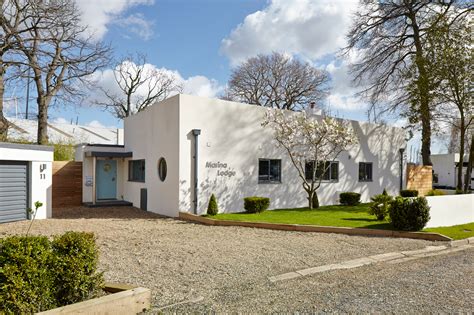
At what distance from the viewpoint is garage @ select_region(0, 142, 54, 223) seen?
37.1ft

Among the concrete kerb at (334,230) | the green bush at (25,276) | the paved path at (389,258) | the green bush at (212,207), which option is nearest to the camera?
the green bush at (25,276)

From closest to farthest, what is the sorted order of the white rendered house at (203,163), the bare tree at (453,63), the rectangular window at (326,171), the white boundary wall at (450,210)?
the white boundary wall at (450,210), the white rendered house at (203,163), the bare tree at (453,63), the rectangular window at (326,171)

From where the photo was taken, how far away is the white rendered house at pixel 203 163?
1242 cm

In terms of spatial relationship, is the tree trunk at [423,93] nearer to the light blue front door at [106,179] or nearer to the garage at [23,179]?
the light blue front door at [106,179]

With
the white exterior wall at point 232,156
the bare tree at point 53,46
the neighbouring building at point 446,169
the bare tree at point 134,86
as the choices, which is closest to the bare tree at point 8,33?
the bare tree at point 53,46

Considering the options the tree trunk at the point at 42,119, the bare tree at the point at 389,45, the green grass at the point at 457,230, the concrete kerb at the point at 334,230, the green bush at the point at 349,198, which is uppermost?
the bare tree at the point at 389,45

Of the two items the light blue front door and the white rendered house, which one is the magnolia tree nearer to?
the white rendered house

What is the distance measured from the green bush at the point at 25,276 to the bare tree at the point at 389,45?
19.3m

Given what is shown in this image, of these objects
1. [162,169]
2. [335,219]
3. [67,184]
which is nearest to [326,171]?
[335,219]

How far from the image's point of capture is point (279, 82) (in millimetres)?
34938

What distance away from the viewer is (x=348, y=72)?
22594 millimetres

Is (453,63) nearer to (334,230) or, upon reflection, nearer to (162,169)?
(334,230)

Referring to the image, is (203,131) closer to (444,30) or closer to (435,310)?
(435,310)

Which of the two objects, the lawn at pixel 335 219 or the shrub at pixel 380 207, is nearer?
the lawn at pixel 335 219
